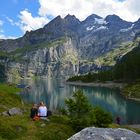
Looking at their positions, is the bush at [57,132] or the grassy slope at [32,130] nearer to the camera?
the grassy slope at [32,130]

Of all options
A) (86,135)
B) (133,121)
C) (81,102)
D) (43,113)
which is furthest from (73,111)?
(133,121)

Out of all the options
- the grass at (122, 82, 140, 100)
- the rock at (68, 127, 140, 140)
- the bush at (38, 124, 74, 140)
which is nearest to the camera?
the rock at (68, 127, 140, 140)

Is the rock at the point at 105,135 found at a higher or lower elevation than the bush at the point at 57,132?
higher

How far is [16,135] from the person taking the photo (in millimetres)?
30719

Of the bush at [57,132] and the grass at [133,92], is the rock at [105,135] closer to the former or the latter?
the bush at [57,132]

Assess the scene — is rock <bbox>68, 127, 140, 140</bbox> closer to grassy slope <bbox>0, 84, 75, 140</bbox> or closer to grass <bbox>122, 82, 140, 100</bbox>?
grassy slope <bbox>0, 84, 75, 140</bbox>

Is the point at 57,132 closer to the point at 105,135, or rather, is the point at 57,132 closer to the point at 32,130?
the point at 32,130

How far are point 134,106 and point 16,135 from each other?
347ft

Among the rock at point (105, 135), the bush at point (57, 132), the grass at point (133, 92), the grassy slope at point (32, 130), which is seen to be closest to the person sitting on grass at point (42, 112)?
the grassy slope at point (32, 130)

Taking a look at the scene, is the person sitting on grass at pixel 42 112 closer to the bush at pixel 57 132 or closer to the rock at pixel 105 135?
the bush at pixel 57 132

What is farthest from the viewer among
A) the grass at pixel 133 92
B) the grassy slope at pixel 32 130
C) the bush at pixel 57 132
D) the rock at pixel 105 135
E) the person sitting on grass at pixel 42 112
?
the grass at pixel 133 92

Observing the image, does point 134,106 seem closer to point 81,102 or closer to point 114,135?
point 81,102

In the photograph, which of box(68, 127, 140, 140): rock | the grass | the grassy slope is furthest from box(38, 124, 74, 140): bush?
the grass

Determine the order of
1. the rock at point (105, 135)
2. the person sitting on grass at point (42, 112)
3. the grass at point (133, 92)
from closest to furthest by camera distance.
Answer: the rock at point (105, 135) → the person sitting on grass at point (42, 112) → the grass at point (133, 92)
